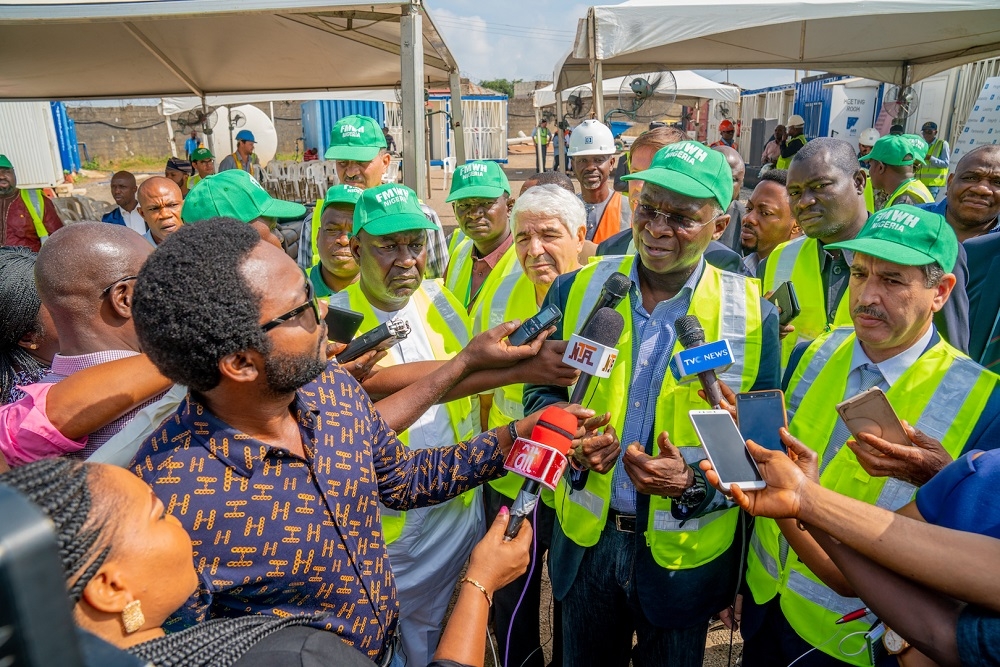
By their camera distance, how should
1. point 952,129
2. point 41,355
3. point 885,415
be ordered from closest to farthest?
point 885,415 < point 41,355 < point 952,129

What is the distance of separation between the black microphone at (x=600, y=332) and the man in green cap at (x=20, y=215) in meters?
6.89

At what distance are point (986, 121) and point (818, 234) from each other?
923cm

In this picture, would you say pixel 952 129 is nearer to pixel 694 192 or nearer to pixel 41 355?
pixel 694 192

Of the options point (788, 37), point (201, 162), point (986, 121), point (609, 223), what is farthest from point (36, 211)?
point (986, 121)

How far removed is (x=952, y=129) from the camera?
15945 millimetres

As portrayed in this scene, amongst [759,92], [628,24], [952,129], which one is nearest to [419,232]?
[628,24]

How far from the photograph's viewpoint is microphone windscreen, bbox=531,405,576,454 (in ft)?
5.98

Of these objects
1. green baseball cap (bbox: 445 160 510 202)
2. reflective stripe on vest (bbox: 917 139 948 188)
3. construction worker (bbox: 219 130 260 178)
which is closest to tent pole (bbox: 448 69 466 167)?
green baseball cap (bbox: 445 160 510 202)

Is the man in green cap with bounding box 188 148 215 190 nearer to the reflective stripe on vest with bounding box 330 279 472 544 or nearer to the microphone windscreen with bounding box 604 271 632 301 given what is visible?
the reflective stripe on vest with bounding box 330 279 472 544

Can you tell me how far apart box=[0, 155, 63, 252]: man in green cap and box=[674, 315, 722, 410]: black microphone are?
7.12 metres

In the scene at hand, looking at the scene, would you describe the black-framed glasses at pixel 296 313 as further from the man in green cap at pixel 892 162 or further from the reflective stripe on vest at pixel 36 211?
the reflective stripe on vest at pixel 36 211

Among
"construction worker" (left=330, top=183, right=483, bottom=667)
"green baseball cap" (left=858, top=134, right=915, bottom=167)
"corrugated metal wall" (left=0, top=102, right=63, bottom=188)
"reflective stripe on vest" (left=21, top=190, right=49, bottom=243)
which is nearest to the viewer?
"construction worker" (left=330, top=183, right=483, bottom=667)

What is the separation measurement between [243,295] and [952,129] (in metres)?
19.3

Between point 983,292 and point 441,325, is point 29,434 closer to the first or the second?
point 441,325
